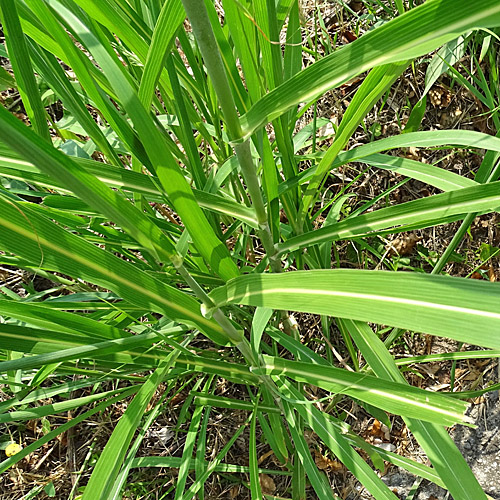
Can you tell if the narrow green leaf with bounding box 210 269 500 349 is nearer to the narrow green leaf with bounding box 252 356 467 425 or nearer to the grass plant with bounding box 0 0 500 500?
the grass plant with bounding box 0 0 500 500

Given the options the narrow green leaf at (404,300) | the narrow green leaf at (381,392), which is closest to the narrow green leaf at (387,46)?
the narrow green leaf at (404,300)

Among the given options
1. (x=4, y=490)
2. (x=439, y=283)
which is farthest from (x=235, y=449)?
(x=439, y=283)

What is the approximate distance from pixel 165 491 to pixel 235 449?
0.78ft

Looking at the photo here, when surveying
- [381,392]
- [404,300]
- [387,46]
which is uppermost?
[387,46]

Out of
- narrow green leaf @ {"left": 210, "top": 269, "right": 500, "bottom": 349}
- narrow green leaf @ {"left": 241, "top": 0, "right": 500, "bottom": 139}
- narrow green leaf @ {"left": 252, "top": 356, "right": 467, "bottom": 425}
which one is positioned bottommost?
narrow green leaf @ {"left": 252, "top": 356, "right": 467, "bottom": 425}

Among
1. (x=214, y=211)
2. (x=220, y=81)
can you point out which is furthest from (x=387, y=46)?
(x=214, y=211)

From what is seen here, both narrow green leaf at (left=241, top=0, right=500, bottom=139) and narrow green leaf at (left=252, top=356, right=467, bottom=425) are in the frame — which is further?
narrow green leaf at (left=252, top=356, right=467, bottom=425)

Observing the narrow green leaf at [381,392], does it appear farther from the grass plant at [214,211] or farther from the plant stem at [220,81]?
the plant stem at [220,81]

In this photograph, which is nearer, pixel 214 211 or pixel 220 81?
pixel 220 81

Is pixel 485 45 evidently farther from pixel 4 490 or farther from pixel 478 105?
pixel 4 490

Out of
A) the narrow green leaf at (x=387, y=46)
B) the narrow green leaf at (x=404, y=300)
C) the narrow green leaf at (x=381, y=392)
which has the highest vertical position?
the narrow green leaf at (x=387, y=46)

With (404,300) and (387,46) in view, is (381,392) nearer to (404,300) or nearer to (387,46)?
(404,300)

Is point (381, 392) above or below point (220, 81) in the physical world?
below

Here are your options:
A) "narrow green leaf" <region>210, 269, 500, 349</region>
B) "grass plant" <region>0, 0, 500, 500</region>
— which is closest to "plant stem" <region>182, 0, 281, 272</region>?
"grass plant" <region>0, 0, 500, 500</region>
